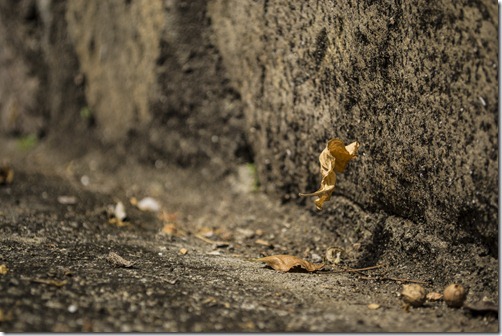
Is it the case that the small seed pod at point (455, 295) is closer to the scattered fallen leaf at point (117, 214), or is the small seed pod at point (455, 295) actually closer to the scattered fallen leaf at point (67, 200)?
the scattered fallen leaf at point (117, 214)

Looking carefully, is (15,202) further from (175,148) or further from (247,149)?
(247,149)

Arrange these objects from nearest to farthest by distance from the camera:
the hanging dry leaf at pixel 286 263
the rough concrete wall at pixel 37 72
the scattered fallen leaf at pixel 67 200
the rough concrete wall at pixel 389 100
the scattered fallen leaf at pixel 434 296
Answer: the rough concrete wall at pixel 389 100, the scattered fallen leaf at pixel 434 296, the hanging dry leaf at pixel 286 263, the scattered fallen leaf at pixel 67 200, the rough concrete wall at pixel 37 72

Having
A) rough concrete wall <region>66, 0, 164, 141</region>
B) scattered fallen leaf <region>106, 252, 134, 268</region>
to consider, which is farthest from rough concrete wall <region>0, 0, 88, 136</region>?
scattered fallen leaf <region>106, 252, 134, 268</region>

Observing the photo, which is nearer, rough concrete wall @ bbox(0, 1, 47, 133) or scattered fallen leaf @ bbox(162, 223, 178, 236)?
scattered fallen leaf @ bbox(162, 223, 178, 236)

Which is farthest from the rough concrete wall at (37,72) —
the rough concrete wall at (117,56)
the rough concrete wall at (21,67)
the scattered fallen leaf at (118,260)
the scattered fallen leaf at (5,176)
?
the scattered fallen leaf at (118,260)

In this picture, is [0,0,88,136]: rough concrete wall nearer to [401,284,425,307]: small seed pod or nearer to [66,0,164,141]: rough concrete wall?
[66,0,164,141]: rough concrete wall

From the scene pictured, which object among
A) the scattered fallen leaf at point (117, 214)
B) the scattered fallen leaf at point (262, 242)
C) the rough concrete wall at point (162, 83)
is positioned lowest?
the scattered fallen leaf at point (117, 214)

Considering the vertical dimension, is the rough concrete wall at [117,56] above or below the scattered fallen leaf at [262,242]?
above

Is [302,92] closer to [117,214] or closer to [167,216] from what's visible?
[167,216]
